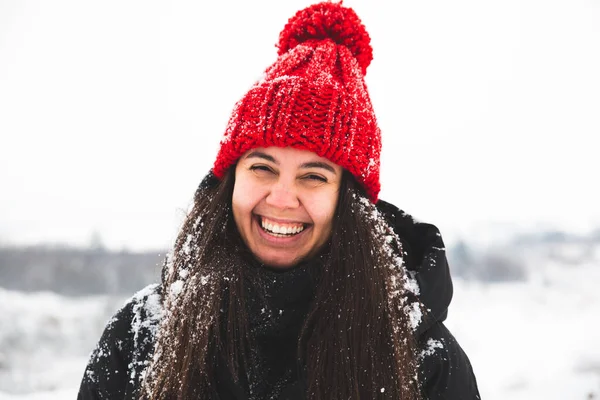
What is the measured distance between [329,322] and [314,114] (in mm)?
704

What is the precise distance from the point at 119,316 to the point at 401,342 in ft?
3.31

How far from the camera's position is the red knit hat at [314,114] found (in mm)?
1641

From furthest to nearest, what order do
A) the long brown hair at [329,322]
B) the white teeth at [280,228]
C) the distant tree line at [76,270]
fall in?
the distant tree line at [76,270] → the white teeth at [280,228] → the long brown hair at [329,322]

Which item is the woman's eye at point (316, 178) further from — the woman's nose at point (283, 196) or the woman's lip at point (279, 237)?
the woman's lip at point (279, 237)

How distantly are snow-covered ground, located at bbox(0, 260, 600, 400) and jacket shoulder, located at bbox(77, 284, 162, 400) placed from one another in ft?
6.62

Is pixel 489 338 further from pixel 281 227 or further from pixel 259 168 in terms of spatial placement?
pixel 259 168

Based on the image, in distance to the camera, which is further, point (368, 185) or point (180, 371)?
point (368, 185)

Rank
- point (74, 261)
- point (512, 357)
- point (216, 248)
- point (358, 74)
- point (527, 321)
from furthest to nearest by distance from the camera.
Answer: point (74, 261) → point (527, 321) → point (512, 357) → point (358, 74) → point (216, 248)

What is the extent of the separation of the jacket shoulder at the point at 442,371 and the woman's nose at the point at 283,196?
681 millimetres

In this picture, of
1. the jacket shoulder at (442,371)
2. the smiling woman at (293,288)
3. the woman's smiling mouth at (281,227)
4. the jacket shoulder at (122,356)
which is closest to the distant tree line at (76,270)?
the jacket shoulder at (122,356)

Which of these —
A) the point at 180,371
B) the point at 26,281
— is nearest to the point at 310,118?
the point at 180,371

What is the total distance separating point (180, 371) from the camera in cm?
163

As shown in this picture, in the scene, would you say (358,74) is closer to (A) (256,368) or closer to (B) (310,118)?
(B) (310,118)

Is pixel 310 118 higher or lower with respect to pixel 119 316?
higher
